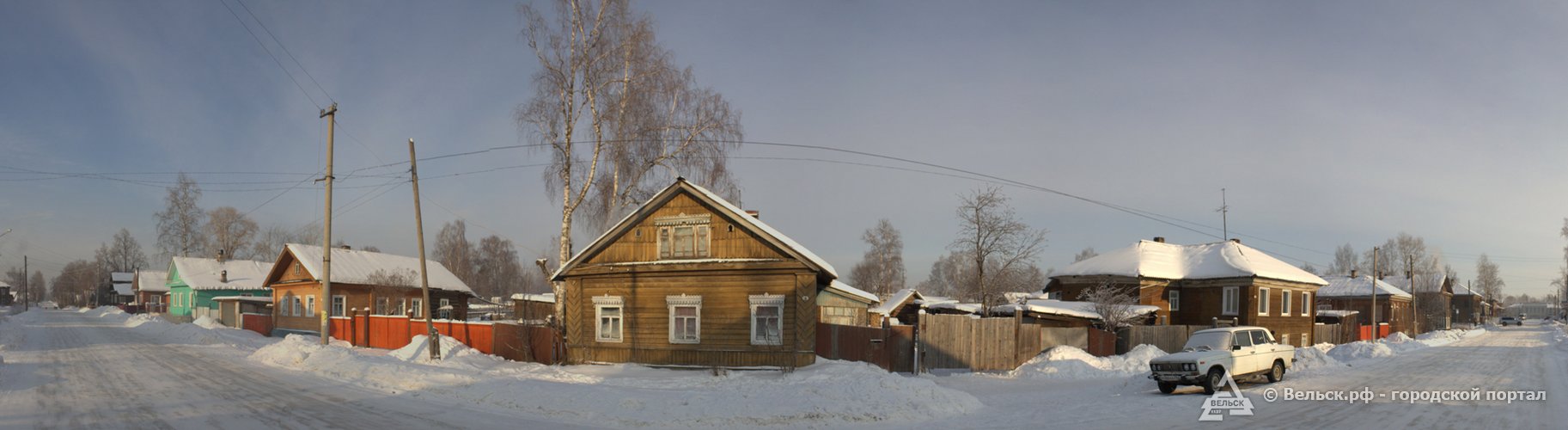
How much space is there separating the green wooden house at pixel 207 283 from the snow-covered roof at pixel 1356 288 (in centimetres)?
8760

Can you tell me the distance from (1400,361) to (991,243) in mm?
16718

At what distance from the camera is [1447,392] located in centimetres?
1912

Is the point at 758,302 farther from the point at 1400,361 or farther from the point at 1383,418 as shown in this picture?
the point at 1400,361

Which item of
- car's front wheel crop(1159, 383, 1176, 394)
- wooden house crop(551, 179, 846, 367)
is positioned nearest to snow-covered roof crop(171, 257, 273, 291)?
wooden house crop(551, 179, 846, 367)

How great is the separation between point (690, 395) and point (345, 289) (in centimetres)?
3815

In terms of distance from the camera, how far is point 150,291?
90.4 meters

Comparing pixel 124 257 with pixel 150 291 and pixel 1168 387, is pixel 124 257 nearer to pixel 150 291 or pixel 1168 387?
pixel 150 291

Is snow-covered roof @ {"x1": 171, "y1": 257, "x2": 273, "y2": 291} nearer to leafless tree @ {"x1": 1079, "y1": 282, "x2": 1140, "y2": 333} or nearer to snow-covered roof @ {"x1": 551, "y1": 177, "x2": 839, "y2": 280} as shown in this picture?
snow-covered roof @ {"x1": 551, "y1": 177, "x2": 839, "y2": 280}

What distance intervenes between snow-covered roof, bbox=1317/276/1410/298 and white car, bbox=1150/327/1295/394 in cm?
5697

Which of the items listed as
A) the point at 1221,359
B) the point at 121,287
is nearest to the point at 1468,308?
the point at 1221,359

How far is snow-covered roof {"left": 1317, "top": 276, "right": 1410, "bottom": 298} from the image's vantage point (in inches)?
2694

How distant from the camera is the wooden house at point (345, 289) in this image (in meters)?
46.1

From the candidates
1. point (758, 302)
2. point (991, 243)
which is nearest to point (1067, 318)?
point (991, 243)

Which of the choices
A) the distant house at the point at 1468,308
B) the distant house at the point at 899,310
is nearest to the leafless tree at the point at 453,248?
the distant house at the point at 899,310
